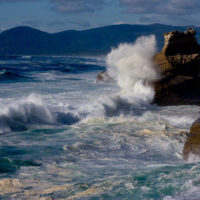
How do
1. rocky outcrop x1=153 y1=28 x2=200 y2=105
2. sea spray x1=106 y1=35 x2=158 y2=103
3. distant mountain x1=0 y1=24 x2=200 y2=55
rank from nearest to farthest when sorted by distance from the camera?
1. rocky outcrop x1=153 y1=28 x2=200 y2=105
2. sea spray x1=106 y1=35 x2=158 y2=103
3. distant mountain x1=0 y1=24 x2=200 y2=55

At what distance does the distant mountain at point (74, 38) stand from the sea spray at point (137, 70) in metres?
93.8

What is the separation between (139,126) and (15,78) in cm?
1777

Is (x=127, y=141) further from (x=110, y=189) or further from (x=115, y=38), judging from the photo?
(x=115, y=38)

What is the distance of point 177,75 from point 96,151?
20.6ft

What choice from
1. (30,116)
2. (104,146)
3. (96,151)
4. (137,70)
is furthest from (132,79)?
(96,151)

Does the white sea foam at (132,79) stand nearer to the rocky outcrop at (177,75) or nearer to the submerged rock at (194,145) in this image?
the rocky outcrop at (177,75)

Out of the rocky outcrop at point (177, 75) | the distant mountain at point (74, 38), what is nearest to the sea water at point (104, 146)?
the rocky outcrop at point (177, 75)

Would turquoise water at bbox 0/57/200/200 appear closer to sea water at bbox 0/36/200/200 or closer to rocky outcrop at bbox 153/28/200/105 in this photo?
sea water at bbox 0/36/200/200

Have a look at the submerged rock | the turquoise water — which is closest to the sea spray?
the turquoise water

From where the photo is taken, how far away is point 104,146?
7910 mm

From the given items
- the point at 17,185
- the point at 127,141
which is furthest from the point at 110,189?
the point at 127,141

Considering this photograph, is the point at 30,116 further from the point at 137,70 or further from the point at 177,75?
the point at 177,75

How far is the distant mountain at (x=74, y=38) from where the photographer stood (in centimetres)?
11375

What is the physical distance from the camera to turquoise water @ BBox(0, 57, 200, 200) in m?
5.25
